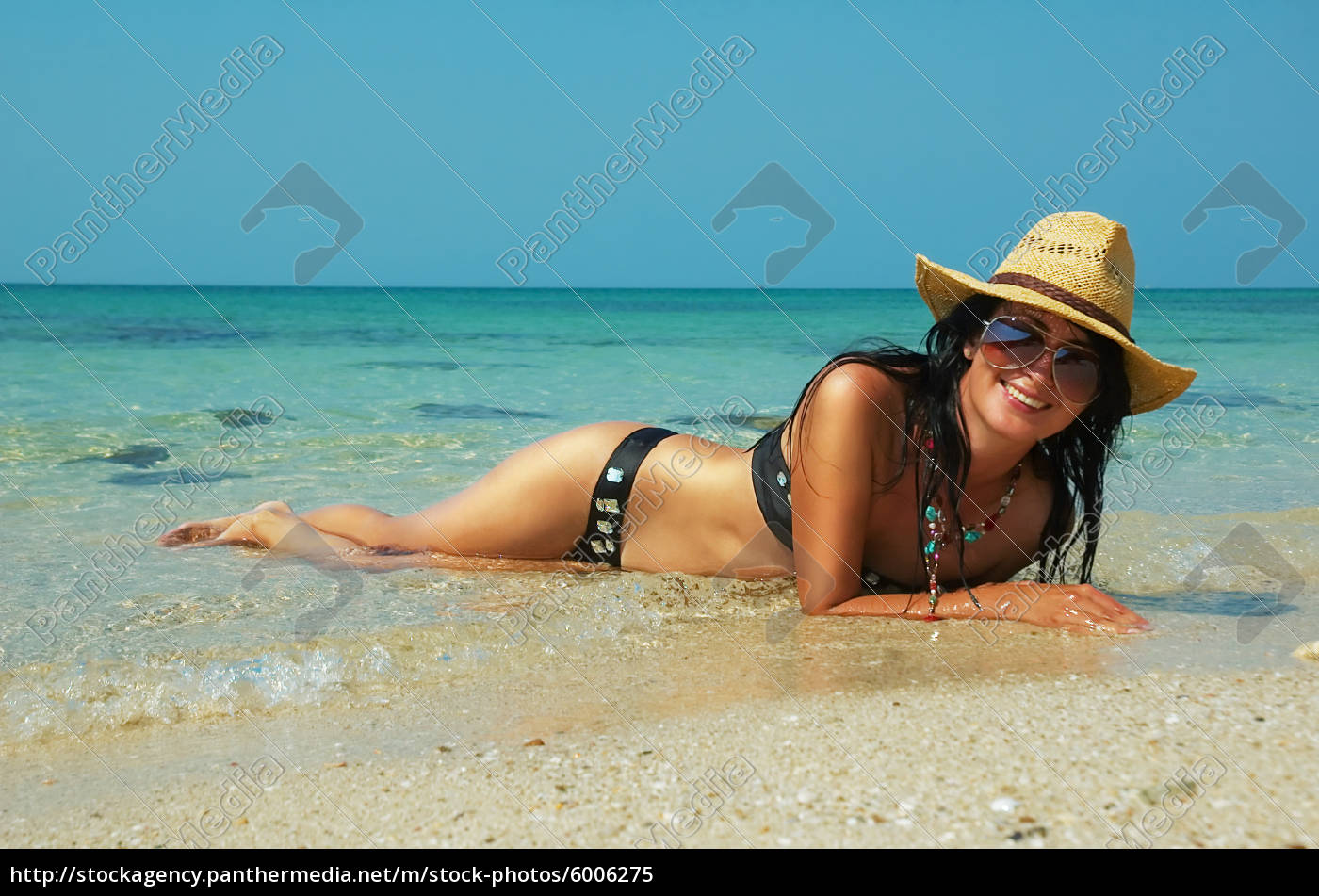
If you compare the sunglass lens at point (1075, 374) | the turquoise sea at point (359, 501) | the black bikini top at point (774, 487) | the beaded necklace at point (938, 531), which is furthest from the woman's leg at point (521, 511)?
the sunglass lens at point (1075, 374)

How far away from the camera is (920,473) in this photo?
10.4 feet

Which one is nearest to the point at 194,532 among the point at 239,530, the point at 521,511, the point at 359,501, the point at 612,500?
the point at 239,530

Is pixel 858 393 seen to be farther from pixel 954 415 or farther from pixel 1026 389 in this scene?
pixel 1026 389

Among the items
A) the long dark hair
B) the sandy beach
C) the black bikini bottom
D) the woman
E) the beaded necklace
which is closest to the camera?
the sandy beach

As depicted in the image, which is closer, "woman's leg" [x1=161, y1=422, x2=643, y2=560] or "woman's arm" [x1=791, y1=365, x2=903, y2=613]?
"woman's arm" [x1=791, y1=365, x2=903, y2=613]

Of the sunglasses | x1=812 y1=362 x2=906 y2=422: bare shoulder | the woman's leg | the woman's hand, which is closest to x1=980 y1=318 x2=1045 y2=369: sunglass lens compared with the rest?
the sunglasses

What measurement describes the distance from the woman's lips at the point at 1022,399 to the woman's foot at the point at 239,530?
2769 millimetres

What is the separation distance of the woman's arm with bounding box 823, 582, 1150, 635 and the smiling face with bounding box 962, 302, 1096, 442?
1.54 ft

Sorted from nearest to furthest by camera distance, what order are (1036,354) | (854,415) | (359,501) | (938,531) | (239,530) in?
(1036,354), (854,415), (938,531), (239,530), (359,501)

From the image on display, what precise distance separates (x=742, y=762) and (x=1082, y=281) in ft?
4.87

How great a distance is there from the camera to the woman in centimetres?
284

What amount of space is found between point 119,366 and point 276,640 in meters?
10.9

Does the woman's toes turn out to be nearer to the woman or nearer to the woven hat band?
the woman
